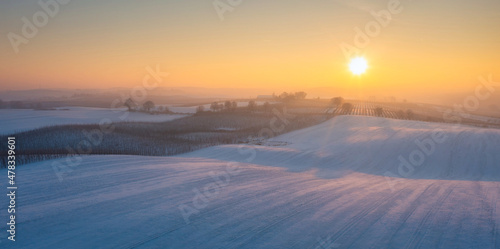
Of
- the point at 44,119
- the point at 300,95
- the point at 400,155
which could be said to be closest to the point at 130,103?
the point at 44,119

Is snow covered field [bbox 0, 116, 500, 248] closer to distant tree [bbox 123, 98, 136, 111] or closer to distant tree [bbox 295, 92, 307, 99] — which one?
distant tree [bbox 123, 98, 136, 111]

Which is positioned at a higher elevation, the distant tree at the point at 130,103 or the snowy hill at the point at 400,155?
the distant tree at the point at 130,103

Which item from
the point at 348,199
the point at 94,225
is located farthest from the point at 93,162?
the point at 348,199

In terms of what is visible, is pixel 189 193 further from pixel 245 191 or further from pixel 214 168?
pixel 214 168

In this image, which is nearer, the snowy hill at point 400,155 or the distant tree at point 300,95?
the snowy hill at point 400,155

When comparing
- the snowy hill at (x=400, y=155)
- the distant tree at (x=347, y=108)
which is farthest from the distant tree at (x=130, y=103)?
the snowy hill at (x=400, y=155)

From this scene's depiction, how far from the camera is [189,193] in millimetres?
9859

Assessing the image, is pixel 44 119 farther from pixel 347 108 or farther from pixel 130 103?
pixel 347 108

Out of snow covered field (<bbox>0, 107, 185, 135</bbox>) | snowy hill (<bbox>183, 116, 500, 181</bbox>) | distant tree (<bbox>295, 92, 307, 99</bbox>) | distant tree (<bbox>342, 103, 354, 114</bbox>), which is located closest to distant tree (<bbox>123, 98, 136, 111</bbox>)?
snow covered field (<bbox>0, 107, 185, 135</bbox>)

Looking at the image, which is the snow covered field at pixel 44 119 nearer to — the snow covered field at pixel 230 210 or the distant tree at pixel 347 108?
the snow covered field at pixel 230 210

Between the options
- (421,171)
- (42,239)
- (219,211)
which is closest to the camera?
(42,239)

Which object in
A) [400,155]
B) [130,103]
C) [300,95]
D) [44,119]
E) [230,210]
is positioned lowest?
[44,119]

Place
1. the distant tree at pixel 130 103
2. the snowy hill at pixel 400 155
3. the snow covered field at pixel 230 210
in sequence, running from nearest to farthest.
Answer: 1. the snow covered field at pixel 230 210
2. the snowy hill at pixel 400 155
3. the distant tree at pixel 130 103

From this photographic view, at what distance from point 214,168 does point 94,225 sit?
7801 mm
